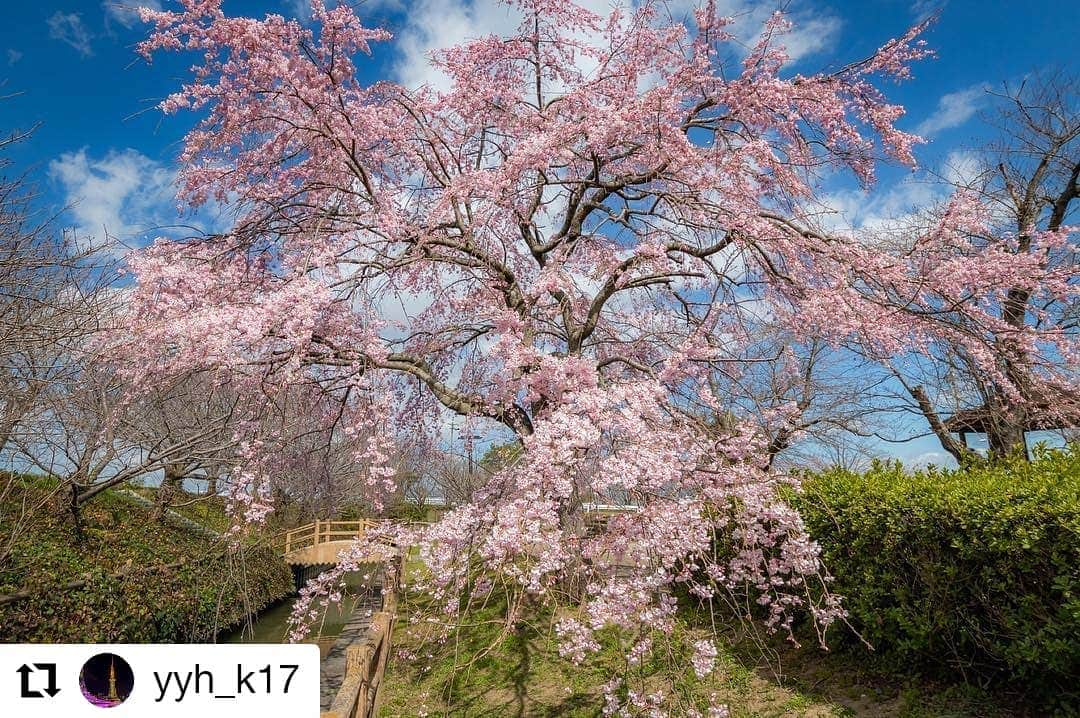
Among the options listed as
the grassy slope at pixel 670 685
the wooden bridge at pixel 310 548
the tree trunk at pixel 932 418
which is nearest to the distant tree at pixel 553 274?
the grassy slope at pixel 670 685

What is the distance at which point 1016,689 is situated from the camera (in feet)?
15.5

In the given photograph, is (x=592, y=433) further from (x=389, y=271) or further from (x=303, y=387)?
(x=303, y=387)

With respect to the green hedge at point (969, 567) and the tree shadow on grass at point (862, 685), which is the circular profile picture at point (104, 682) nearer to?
the tree shadow on grass at point (862, 685)

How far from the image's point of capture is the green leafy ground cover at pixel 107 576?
8.18 metres

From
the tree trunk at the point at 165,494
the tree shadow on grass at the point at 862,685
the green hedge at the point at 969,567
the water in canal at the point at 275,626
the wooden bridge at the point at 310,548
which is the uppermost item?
the tree trunk at the point at 165,494

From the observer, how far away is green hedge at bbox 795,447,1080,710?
14.0 ft

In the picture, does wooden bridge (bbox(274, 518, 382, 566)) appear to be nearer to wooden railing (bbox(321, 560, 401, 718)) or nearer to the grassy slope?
wooden railing (bbox(321, 560, 401, 718))

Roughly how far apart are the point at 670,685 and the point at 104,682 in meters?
4.73

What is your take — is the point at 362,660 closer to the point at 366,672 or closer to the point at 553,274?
the point at 366,672

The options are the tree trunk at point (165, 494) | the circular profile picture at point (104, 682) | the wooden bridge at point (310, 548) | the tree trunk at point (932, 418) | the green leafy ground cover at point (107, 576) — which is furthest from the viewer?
the wooden bridge at point (310, 548)

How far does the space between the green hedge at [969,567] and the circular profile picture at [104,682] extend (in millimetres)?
5060

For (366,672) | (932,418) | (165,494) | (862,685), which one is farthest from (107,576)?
(932,418)

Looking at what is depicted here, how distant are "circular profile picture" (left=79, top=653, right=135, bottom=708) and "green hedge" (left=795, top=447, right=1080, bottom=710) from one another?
5.06 metres

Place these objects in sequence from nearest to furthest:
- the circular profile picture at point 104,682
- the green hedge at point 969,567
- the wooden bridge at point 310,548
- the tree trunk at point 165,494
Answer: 1. the circular profile picture at point 104,682
2. the green hedge at point 969,567
3. the tree trunk at point 165,494
4. the wooden bridge at point 310,548
